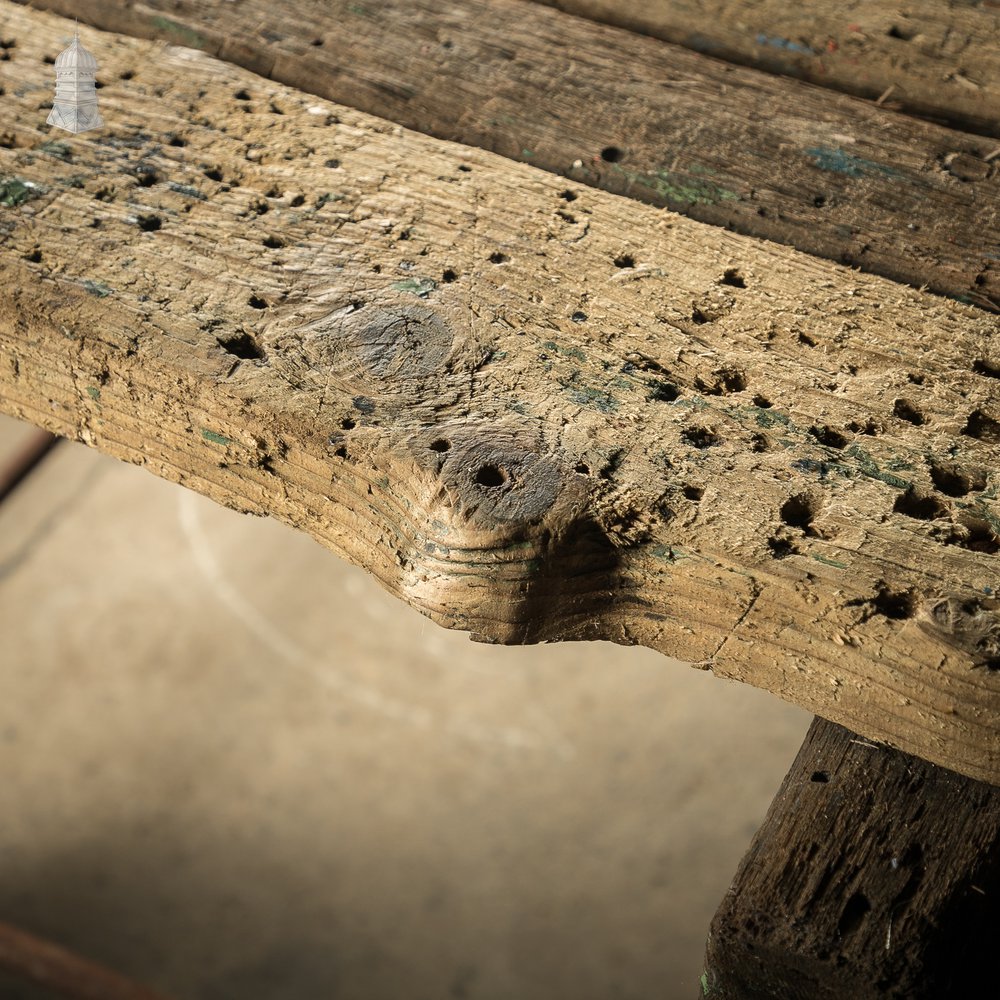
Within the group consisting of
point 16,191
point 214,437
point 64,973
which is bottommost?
point 64,973

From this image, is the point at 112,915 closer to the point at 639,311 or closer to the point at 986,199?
the point at 639,311

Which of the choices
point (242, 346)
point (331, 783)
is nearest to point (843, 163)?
point (242, 346)

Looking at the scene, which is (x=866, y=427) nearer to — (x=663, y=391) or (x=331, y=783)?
(x=663, y=391)

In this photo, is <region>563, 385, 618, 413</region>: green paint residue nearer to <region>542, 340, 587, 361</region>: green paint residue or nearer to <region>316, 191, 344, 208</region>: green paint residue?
<region>542, 340, 587, 361</region>: green paint residue

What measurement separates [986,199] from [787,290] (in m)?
0.32

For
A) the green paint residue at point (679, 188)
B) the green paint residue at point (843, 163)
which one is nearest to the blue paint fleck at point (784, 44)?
the green paint residue at point (843, 163)

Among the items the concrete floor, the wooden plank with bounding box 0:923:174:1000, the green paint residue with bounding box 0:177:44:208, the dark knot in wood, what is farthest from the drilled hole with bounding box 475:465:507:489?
the concrete floor

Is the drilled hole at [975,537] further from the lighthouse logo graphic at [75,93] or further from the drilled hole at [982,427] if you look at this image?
the lighthouse logo graphic at [75,93]

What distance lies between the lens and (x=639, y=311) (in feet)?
3.80

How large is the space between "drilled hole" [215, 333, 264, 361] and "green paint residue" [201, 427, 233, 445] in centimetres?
8

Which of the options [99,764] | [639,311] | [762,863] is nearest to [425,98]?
[639,311]

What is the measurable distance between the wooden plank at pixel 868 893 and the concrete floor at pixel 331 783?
6.14ft

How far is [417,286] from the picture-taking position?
3.81ft

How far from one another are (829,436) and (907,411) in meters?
0.10
